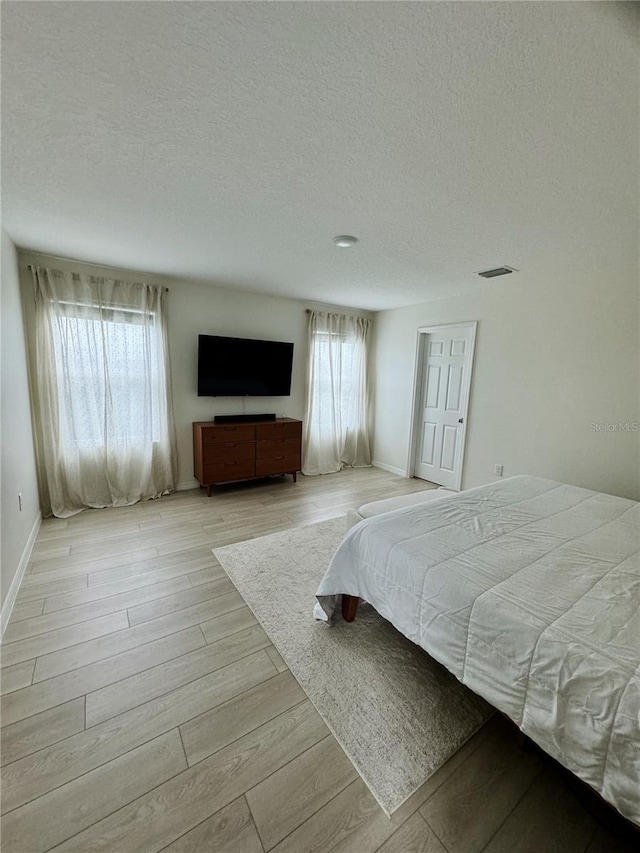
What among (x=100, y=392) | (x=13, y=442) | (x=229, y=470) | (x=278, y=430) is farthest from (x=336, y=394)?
(x=13, y=442)

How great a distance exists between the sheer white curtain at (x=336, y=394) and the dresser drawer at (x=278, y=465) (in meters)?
0.42

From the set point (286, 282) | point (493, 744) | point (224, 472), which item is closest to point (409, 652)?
point (493, 744)

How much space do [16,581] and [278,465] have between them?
2551mm

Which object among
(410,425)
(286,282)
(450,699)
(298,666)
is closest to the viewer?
(450,699)

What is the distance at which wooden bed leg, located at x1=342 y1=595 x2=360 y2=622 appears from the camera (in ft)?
6.19

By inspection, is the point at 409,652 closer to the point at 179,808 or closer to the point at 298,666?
the point at 298,666

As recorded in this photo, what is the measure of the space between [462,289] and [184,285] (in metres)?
3.09

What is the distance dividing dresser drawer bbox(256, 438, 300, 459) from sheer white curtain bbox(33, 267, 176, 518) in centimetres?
100

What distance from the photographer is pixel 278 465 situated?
164 inches

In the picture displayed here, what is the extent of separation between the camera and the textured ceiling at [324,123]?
0.96m

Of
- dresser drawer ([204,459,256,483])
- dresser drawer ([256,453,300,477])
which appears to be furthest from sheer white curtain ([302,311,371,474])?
dresser drawer ([204,459,256,483])

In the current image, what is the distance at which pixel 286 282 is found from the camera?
11.7ft

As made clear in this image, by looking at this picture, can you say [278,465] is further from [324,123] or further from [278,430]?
[324,123]

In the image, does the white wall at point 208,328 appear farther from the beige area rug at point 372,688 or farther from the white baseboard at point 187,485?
the beige area rug at point 372,688
